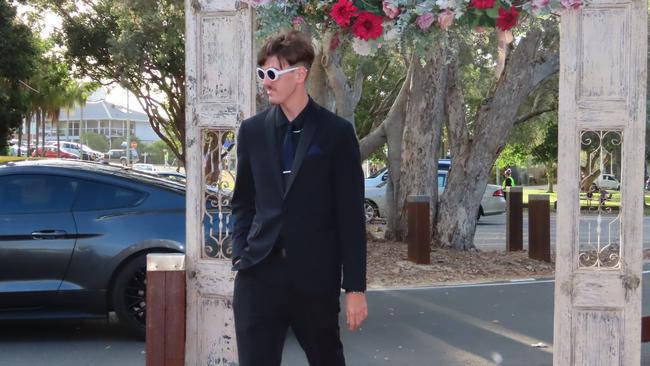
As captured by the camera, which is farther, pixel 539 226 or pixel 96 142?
pixel 96 142

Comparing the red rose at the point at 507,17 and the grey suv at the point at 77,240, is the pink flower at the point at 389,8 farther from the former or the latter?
the grey suv at the point at 77,240

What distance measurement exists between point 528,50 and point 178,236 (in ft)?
24.8

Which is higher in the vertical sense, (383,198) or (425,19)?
(425,19)

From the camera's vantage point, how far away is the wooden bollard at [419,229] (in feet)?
37.4

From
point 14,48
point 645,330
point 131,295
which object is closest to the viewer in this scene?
point 645,330

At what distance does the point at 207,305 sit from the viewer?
4.87 m

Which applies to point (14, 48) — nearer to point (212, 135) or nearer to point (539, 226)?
point (539, 226)

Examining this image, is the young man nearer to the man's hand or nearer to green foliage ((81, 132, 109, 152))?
the man's hand

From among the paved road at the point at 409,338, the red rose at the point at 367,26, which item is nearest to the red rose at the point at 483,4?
the red rose at the point at 367,26

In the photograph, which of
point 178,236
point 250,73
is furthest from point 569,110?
point 178,236

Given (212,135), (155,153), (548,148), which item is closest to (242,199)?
(212,135)

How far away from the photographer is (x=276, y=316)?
3.30 m

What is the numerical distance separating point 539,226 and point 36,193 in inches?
310

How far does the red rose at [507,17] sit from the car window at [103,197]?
154 inches
